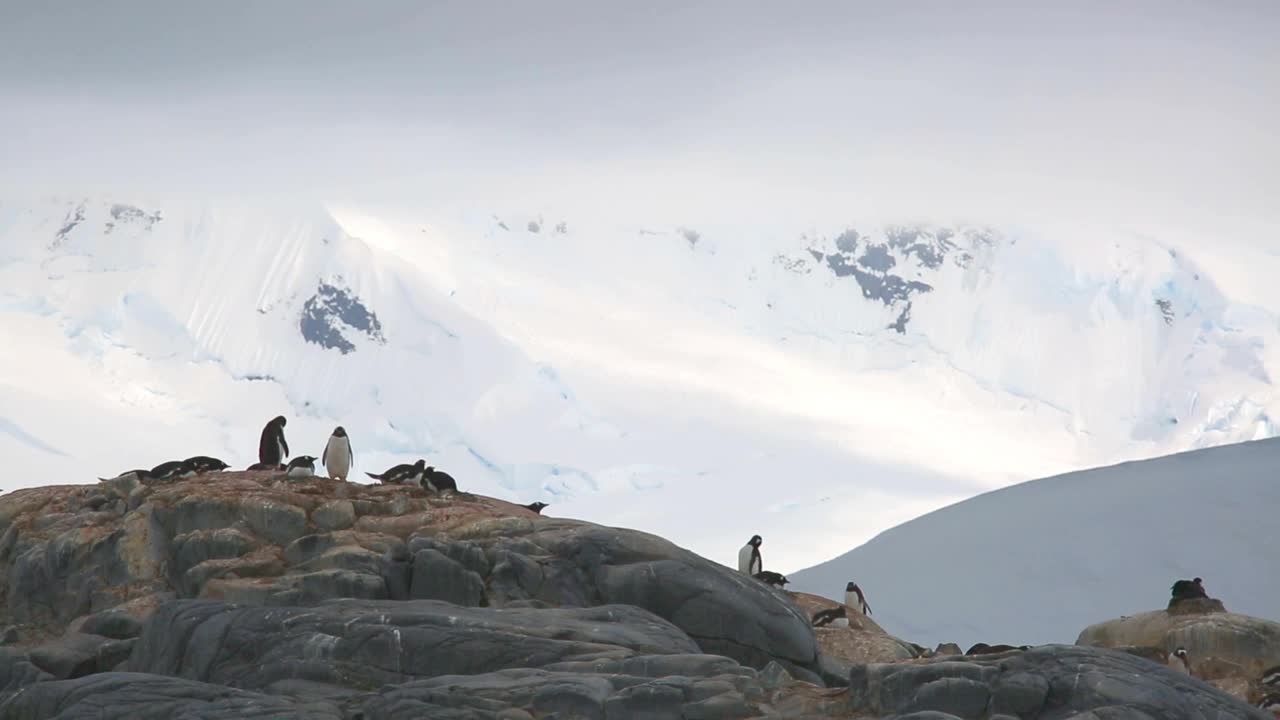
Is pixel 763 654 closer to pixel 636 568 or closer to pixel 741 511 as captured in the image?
pixel 636 568

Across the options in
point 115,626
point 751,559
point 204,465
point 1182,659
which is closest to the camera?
point 115,626

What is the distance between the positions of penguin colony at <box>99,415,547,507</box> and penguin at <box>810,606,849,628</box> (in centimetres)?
558

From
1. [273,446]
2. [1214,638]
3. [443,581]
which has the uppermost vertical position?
[273,446]

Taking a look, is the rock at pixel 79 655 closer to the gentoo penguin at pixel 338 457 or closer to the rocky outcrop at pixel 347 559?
the rocky outcrop at pixel 347 559

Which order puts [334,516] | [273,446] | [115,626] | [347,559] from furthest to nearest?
1. [273,446]
2. [334,516]
3. [347,559]
4. [115,626]

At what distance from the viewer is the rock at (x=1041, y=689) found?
17.0 m

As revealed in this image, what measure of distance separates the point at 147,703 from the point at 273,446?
1391 cm

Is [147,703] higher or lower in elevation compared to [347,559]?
lower

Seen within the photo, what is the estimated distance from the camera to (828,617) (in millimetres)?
27469

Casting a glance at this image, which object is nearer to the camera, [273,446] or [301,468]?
[301,468]

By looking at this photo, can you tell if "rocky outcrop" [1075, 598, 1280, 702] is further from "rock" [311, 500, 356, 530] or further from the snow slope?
the snow slope

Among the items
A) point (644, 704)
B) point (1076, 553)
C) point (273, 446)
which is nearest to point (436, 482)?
point (273, 446)

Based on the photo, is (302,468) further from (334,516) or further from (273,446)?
(273,446)

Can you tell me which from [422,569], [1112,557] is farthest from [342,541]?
[1112,557]
